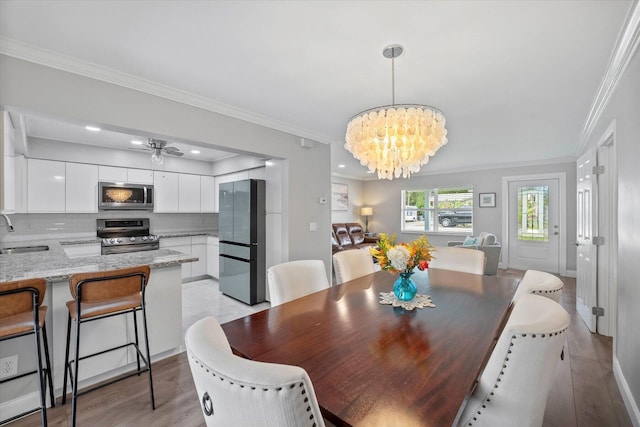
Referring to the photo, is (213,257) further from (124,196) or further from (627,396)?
(627,396)

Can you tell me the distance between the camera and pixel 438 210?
7.22 meters

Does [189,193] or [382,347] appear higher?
[189,193]

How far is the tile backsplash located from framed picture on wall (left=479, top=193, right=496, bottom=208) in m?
6.48

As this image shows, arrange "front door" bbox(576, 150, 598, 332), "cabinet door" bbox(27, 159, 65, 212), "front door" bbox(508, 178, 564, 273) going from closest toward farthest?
"front door" bbox(576, 150, 598, 332), "cabinet door" bbox(27, 159, 65, 212), "front door" bbox(508, 178, 564, 273)

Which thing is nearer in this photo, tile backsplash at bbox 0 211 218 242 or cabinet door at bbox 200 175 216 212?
tile backsplash at bbox 0 211 218 242

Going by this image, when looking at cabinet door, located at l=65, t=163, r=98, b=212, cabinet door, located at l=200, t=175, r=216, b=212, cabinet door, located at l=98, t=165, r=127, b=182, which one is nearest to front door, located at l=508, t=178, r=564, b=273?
cabinet door, located at l=200, t=175, r=216, b=212

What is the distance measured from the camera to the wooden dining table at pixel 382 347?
2.76 feet

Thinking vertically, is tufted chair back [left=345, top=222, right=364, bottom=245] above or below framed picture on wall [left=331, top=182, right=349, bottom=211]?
below

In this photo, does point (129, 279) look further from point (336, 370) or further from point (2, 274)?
point (336, 370)

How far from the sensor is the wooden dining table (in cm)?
84

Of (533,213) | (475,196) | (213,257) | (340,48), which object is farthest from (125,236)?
(533,213)

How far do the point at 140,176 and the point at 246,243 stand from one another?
2350mm

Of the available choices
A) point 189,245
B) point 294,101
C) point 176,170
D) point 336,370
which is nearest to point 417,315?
point 336,370

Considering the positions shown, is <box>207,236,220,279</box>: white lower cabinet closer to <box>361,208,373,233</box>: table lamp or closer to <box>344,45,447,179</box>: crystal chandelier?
<box>344,45,447,179</box>: crystal chandelier
